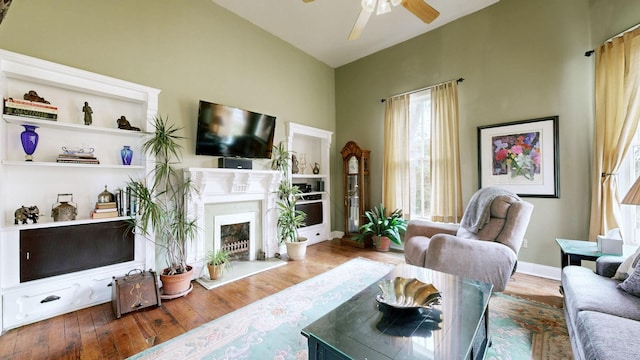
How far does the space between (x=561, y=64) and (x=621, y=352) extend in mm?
3191

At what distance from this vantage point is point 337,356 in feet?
3.53

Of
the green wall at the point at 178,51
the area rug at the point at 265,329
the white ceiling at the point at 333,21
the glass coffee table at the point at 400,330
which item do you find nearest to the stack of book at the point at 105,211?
the green wall at the point at 178,51

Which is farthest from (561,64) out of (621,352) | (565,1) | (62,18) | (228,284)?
(62,18)

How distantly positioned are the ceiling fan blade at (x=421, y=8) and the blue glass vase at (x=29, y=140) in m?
3.43

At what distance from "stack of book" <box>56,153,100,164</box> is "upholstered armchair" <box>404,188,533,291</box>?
339 centimetres

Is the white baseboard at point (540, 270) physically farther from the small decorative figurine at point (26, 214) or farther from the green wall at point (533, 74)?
the small decorative figurine at point (26, 214)

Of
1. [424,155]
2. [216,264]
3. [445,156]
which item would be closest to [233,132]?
[216,264]

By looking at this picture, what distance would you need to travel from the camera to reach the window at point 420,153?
395 centimetres

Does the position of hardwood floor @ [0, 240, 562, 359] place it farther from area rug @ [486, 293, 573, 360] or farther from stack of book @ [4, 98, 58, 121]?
stack of book @ [4, 98, 58, 121]

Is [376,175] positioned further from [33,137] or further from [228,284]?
[33,137]

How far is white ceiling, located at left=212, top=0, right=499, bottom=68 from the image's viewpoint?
11.0 ft

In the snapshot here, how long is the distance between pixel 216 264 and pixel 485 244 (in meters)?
2.88

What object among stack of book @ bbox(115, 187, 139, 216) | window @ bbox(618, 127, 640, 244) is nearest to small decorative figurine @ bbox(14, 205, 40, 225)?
stack of book @ bbox(115, 187, 139, 216)

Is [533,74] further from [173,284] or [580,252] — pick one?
[173,284]
